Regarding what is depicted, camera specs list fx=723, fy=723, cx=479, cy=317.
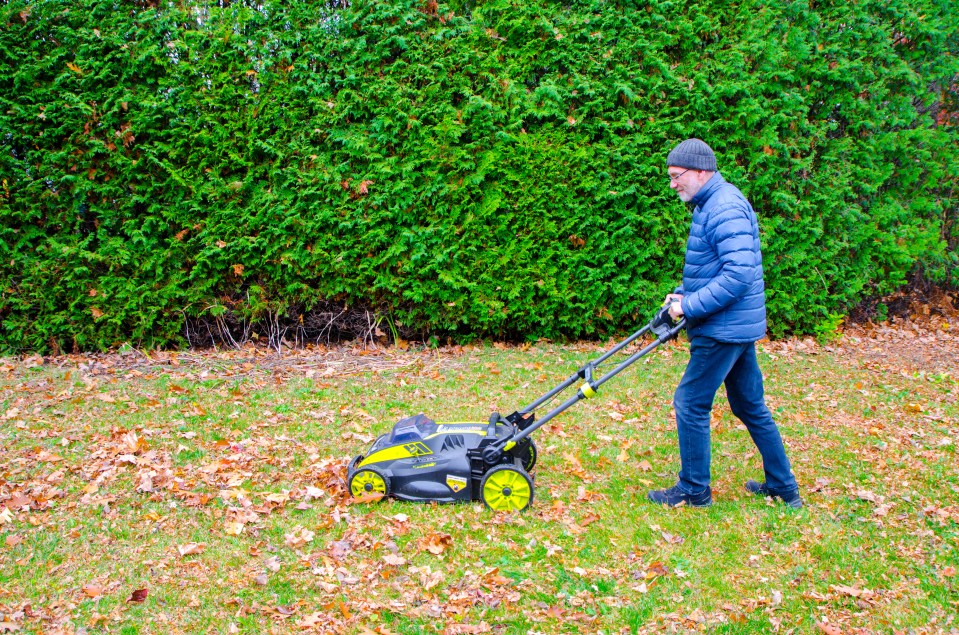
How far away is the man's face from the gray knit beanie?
0.03m

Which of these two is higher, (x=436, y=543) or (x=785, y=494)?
(x=785, y=494)

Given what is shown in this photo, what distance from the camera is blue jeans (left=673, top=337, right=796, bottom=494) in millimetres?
4172

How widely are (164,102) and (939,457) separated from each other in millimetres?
7418

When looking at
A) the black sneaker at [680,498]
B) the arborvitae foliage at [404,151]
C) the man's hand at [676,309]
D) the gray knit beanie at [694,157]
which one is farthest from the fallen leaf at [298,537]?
the arborvitae foliage at [404,151]

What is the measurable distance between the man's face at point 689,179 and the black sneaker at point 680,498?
1.83 meters

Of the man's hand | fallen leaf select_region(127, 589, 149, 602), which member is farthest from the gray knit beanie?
fallen leaf select_region(127, 589, 149, 602)

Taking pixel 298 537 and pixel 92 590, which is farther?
pixel 298 537

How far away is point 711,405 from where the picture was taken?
4.28 m

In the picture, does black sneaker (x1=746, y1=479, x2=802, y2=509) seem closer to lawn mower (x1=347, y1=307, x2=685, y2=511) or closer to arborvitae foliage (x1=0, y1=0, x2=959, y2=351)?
lawn mower (x1=347, y1=307, x2=685, y2=511)

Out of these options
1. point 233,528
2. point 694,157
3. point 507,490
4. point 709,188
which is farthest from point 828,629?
point 233,528

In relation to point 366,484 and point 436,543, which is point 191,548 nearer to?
point 366,484

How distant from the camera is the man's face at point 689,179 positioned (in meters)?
4.13

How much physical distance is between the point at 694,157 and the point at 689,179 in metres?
0.13

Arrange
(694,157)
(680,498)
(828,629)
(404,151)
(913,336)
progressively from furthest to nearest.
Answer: (913,336)
(404,151)
(680,498)
(694,157)
(828,629)
